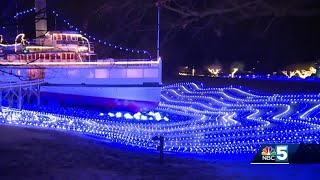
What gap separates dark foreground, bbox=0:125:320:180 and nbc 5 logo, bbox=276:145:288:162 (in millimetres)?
330

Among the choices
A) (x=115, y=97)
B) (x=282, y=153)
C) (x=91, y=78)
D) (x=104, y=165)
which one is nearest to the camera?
(x=282, y=153)

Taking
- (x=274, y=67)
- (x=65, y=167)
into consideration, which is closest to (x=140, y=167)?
(x=65, y=167)

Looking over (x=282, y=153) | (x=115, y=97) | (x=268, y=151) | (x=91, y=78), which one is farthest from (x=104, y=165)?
(x=91, y=78)

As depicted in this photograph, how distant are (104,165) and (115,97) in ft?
50.6

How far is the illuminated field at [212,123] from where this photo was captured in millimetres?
11469

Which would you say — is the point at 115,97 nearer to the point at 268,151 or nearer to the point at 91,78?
the point at 91,78

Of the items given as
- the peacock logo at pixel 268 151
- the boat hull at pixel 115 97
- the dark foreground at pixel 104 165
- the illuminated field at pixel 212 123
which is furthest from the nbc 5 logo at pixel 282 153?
the boat hull at pixel 115 97

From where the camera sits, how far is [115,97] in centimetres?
2414

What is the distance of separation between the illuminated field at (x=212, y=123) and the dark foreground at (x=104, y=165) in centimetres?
144

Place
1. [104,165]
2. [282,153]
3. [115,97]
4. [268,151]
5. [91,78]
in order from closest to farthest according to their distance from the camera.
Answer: [282,153] < [268,151] < [104,165] < [115,97] < [91,78]

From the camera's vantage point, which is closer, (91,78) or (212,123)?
(212,123)

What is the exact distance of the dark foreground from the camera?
792 cm

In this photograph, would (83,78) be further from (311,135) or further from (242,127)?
(311,135)

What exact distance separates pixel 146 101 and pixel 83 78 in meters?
3.78
